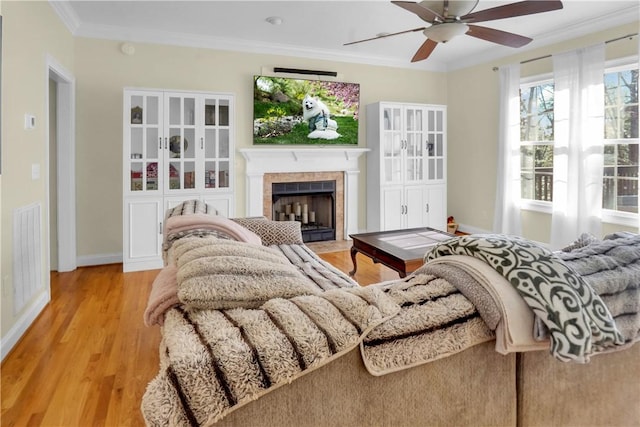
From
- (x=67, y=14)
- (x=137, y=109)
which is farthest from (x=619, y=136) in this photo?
(x=67, y=14)

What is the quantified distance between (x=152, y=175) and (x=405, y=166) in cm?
333

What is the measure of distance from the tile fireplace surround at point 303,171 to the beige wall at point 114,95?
18 centimetres

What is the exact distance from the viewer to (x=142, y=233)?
14.4 feet

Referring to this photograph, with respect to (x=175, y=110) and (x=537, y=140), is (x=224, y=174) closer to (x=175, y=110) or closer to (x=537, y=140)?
(x=175, y=110)

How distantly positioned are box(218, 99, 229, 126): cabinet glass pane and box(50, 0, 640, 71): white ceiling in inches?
31.1

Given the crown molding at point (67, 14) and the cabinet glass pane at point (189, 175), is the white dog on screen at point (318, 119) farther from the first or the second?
the crown molding at point (67, 14)

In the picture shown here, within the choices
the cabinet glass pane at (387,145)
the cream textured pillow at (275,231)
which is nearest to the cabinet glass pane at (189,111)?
the cream textured pillow at (275,231)

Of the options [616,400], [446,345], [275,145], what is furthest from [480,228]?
[446,345]

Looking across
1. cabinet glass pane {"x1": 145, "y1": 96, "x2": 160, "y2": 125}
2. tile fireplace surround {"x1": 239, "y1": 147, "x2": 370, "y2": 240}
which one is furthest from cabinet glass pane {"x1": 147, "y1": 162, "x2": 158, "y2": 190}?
tile fireplace surround {"x1": 239, "y1": 147, "x2": 370, "y2": 240}

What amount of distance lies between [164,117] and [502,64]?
432cm

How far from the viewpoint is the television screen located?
204 inches

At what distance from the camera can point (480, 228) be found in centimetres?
603

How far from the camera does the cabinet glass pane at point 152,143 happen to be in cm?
Answer: 439

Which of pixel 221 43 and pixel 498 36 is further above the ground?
pixel 221 43
